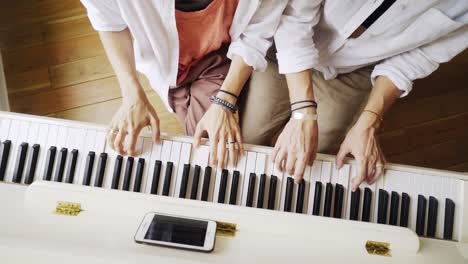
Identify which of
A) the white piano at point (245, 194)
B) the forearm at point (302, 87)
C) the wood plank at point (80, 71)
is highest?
the wood plank at point (80, 71)

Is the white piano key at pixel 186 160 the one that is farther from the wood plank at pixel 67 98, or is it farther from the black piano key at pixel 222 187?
the wood plank at pixel 67 98

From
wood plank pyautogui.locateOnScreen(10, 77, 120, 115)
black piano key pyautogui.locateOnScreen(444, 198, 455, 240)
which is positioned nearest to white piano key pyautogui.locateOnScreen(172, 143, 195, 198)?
black piano key pyautogui.locateOnScreen(444, 198, 455, 240)

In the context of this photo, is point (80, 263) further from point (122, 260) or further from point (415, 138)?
point (415, 138)

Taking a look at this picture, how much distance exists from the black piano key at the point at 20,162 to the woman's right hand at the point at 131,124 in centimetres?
18

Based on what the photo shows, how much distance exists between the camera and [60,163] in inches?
31.3

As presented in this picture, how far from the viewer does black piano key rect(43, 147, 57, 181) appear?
2.61 feet

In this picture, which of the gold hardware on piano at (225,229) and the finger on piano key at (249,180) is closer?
the gold hardware on piano at (225,229)

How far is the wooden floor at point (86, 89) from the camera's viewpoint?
1507 mm

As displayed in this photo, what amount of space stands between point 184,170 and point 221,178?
0.27 ft

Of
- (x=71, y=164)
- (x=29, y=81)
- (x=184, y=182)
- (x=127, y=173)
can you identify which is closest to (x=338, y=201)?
(x=184, y=182)

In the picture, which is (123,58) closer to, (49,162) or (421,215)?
(49,162)

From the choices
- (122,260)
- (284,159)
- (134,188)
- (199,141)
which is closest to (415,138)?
(284,159)

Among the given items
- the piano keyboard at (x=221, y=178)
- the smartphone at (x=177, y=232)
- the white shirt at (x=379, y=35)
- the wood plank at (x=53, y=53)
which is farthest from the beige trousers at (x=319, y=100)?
the wood plank at (x=53, y=53)

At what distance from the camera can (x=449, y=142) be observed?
1.58m
